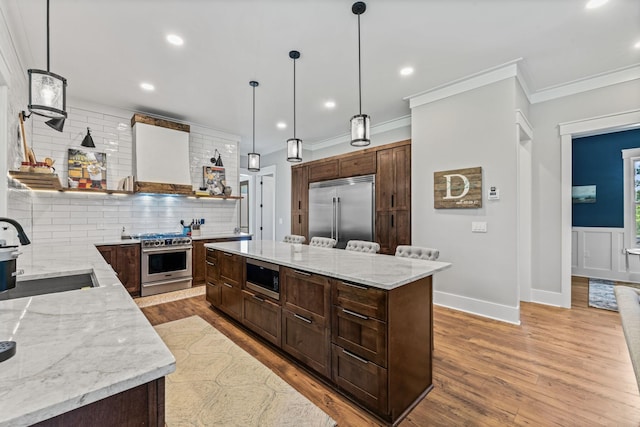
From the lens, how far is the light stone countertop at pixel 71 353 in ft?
1.79

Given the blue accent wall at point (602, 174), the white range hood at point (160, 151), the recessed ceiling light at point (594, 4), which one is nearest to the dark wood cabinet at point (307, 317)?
the recessed ceiling light at point (594, 4)

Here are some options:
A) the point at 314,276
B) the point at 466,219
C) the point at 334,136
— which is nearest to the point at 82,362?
the point at 314,276

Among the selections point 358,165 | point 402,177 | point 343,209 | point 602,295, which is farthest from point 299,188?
point 602,295

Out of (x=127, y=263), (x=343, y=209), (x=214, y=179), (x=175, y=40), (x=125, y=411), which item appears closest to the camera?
(x=125, y=411)

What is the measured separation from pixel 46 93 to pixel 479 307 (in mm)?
4283

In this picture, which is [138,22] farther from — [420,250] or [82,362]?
[420,250]

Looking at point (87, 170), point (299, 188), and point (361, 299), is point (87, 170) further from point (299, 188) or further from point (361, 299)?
point (361, 299)

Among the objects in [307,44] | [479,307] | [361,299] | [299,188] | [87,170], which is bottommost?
[479,307]

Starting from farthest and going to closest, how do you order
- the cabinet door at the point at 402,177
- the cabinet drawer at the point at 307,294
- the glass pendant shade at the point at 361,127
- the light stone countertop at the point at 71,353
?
the cabinet door at the point at 402,177 → the glass pendant shade at the point at 361,127 → the cabinet drawer at the point at 307,294 → the light stone countertop at the point at 71,353

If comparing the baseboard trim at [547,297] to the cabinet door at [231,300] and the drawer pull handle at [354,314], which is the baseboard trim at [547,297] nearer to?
the drawer pull handle at [354,314]

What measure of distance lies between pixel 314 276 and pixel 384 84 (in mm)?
2826

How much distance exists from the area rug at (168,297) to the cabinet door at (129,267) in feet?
0.72

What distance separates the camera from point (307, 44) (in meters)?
2.85

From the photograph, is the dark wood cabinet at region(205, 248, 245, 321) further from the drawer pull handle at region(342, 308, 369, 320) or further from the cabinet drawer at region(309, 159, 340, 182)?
the cabinet drawer at region(309, 159, 340, 182)
